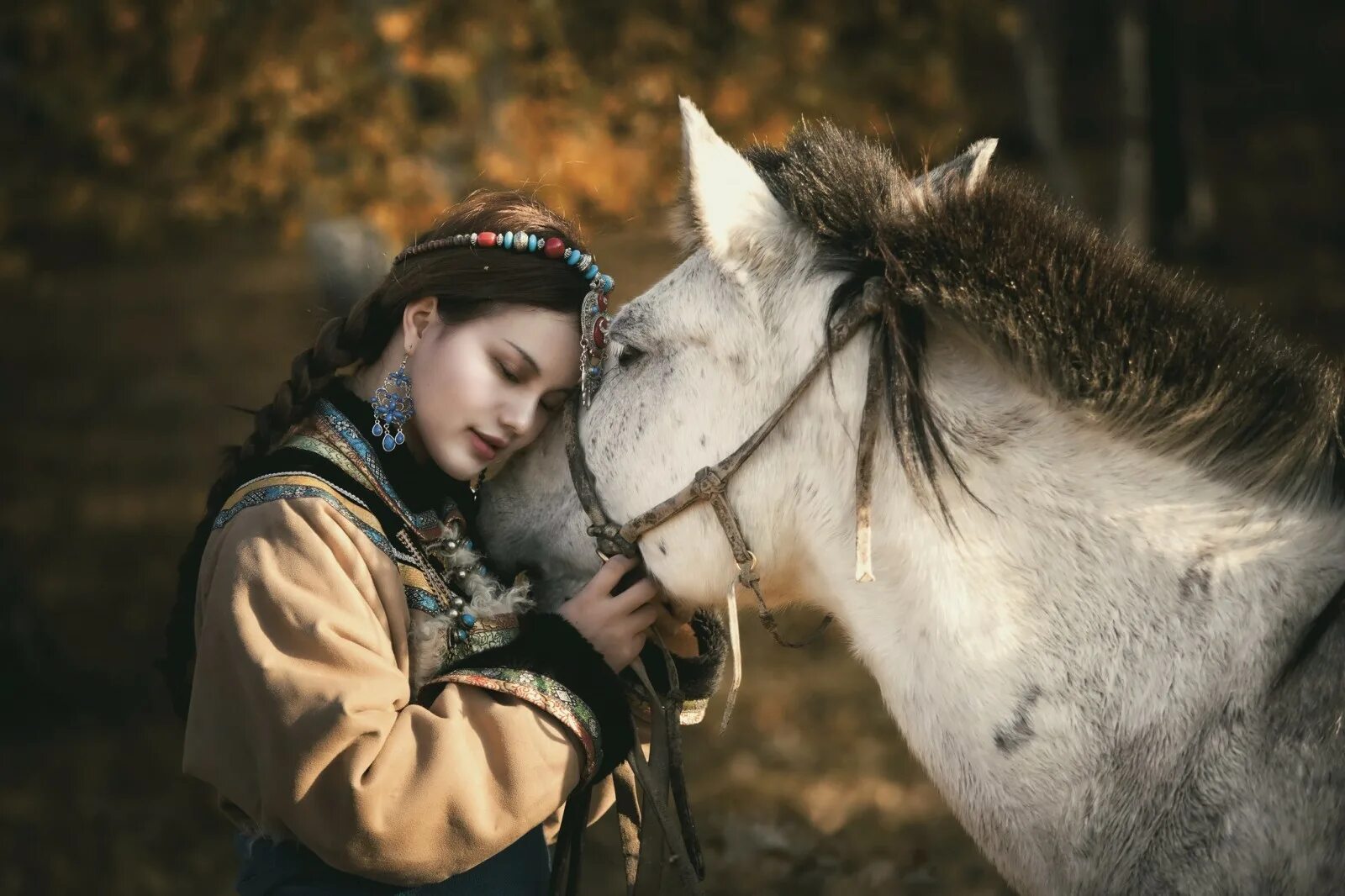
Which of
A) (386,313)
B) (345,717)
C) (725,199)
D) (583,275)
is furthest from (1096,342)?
(386,313)

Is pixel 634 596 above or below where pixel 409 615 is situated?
below

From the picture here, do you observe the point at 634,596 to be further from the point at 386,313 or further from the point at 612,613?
Answer: the point at 386,313

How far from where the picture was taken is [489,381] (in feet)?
7.41

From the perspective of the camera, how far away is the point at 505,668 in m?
2.09

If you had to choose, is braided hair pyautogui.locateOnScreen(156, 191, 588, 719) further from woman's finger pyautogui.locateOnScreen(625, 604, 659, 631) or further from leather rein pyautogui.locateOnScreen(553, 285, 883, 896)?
woman's finger pyautogui.locateOnScreen(625, 604, 659, 631)

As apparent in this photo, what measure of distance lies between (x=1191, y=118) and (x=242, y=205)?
10.9 m

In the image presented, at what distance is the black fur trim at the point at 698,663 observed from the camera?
243cm

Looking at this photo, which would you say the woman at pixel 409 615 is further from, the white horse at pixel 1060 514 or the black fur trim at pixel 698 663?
the white horse at pixel 1060 514

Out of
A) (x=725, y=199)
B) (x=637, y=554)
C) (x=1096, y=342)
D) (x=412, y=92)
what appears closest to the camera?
(x=1096, y=342)

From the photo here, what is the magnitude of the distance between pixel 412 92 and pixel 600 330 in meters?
4.25

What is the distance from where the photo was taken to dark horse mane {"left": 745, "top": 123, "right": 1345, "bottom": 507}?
1.80m

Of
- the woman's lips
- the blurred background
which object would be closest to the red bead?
the woman's lips

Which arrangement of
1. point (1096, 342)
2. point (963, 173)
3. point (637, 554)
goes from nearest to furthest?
point (1096, 342), point (963, 173), point (637, 554)

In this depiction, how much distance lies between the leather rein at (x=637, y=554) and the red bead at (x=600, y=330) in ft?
0.42
